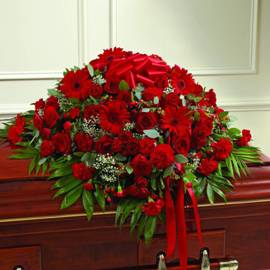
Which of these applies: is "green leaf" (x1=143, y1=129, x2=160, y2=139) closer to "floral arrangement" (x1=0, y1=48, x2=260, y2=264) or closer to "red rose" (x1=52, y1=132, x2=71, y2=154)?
"floral arrangement" (x1=0, y1=48, x2=260, y2=264)

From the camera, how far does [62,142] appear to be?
1.31 meters

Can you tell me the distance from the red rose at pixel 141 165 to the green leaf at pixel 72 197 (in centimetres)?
14

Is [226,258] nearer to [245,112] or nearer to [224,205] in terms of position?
[224,205]

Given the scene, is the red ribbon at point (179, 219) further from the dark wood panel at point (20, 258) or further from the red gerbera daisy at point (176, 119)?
the dark wood panel at point (20, 258)

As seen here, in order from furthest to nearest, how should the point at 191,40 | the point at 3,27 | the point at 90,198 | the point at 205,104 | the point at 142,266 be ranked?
the point at 191,40, the point at 3,27, the point at 205,104, the point at 142,266, the point at 90,198

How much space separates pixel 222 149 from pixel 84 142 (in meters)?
0.34

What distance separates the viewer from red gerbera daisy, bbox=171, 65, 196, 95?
4.57 feet

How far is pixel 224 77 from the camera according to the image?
10.2 ft

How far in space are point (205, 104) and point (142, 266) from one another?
0.45 metres

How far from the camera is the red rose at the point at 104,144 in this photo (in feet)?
4.12

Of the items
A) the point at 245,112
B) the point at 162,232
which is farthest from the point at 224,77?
the point at 162,232

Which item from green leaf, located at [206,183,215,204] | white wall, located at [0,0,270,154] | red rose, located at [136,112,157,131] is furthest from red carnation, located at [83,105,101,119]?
white wall, located at [0,0,270,154]

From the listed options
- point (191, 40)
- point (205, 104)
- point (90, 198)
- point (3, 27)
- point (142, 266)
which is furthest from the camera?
point (191, 40)

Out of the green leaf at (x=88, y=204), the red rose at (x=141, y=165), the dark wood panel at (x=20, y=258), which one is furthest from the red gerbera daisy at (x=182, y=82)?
the dark wood panel at (x=20, y=258)
